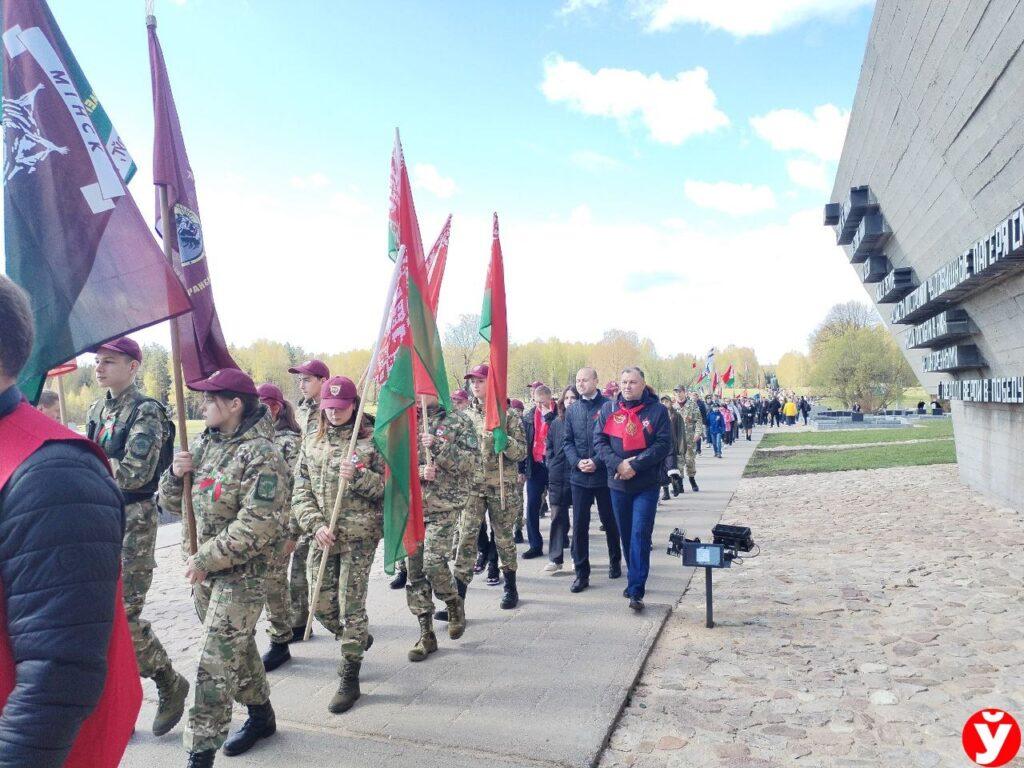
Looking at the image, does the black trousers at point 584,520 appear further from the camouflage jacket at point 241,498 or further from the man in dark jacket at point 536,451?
the camouflage jacket at point 241,498

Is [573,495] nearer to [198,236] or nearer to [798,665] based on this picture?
[798,665]

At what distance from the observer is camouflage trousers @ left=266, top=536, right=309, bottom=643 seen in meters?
4.19

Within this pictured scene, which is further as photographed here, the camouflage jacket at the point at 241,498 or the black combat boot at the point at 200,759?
the camouflage jacket at the point at 241,498

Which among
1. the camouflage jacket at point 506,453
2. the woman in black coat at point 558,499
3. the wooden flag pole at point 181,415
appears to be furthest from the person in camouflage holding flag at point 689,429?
the wooden flag pole at point 181,415

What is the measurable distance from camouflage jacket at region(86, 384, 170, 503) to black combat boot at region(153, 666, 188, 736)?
105cm

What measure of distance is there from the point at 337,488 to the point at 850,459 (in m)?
19.1

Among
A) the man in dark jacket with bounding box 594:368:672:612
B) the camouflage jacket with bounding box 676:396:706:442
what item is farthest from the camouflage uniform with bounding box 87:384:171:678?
the camouflage jacket with bounding box 676:396:706:442

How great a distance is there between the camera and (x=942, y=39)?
28.7 feet

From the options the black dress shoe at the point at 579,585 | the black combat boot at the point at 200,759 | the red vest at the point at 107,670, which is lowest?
the black dress shoe at the point at 579,585

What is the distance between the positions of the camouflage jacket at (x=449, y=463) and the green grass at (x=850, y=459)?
13311mm

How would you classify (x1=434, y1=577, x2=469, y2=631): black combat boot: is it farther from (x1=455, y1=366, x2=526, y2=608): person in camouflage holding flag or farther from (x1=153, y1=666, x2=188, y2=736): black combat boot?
(x1=153, y1=666, x2=188, y2=736): black combat boot

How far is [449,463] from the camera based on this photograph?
5.54 meters

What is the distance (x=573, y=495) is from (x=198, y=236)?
4.40 metres

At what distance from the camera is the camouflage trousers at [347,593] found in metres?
4.26
